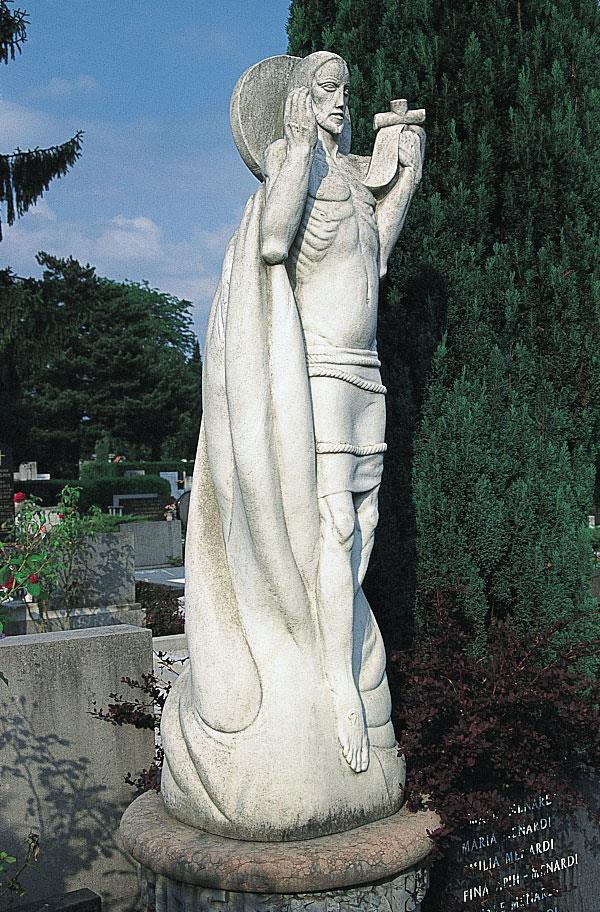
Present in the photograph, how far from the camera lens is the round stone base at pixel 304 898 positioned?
2.97m

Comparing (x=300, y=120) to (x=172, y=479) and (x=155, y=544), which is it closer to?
(x=155, y=544)

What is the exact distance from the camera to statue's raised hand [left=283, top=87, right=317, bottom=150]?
315cm

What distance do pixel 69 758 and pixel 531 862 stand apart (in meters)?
2.03

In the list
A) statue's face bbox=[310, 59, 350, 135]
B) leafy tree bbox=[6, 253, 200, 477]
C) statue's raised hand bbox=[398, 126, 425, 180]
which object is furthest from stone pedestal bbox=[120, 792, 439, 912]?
leafy tree bbox=[6, 253, 200, 477]

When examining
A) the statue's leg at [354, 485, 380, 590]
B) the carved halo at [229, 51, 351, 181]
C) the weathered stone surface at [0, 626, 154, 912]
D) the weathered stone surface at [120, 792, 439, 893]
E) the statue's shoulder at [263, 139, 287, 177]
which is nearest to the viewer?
the weathered stone surface at [120, 792, 439, 893]

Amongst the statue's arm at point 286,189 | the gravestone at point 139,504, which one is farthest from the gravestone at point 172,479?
the statue's arm at point 286,189

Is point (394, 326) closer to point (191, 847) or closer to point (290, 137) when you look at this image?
point (290, 137)

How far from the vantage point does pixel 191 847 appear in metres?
3.04

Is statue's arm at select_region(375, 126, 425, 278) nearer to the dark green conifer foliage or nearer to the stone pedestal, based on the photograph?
the dark green conifer foliage

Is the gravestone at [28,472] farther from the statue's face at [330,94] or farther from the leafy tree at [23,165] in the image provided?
the statue's face at [330,94]

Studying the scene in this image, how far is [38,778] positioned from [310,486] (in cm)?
197

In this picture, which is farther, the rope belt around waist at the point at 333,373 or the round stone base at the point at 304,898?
the rope belt around waist at the point at 333,373

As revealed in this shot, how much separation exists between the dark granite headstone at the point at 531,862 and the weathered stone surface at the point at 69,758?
1.55 metres

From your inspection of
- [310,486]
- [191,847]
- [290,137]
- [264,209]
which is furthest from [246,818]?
[290,137]
